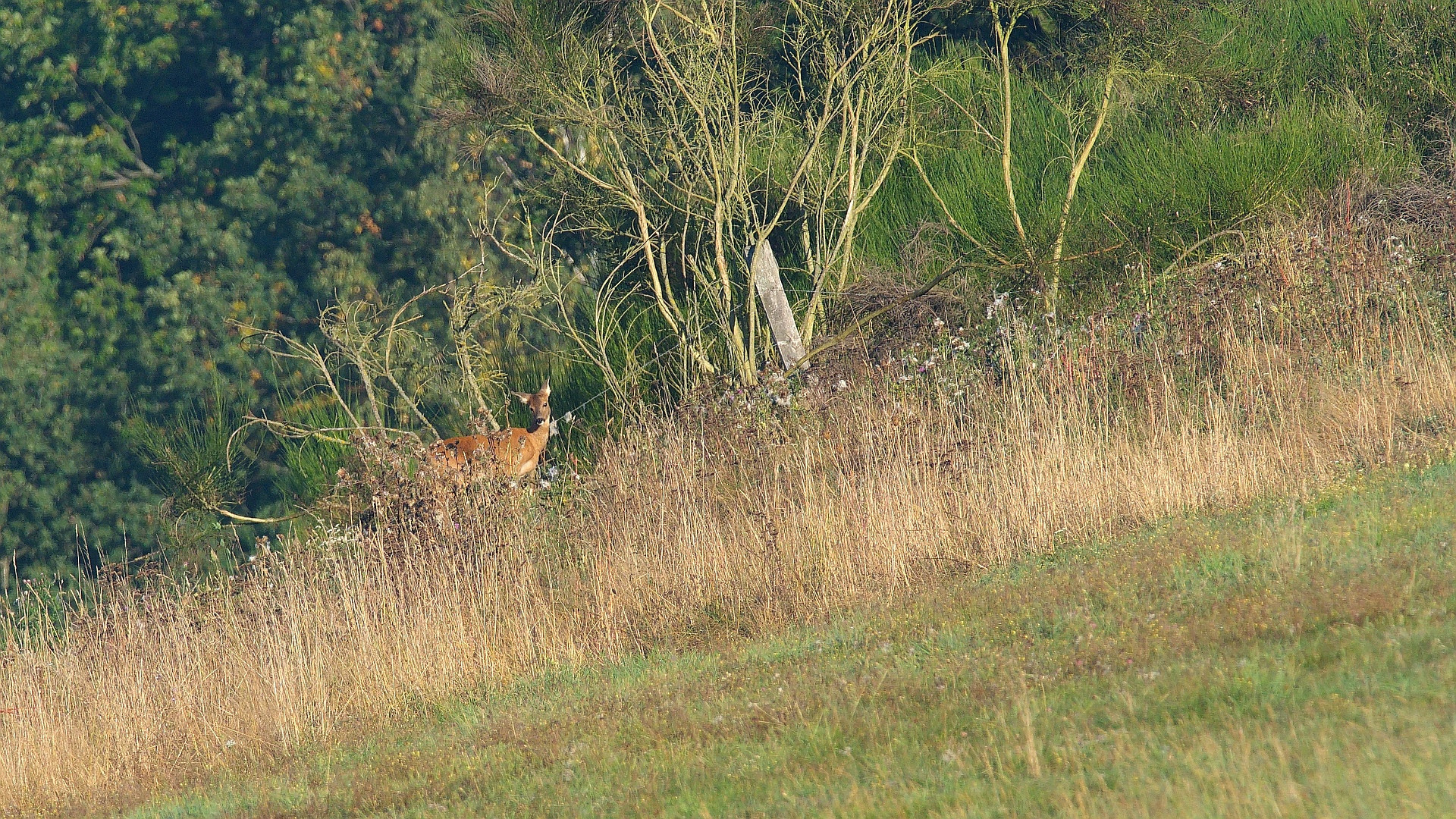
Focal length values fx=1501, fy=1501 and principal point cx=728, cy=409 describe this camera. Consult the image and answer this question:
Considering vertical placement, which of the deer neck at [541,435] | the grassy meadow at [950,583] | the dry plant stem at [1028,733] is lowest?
the deer neck at [541,435]

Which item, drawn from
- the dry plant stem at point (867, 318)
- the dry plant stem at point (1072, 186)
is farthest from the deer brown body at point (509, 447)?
the dry plant stem at point (1072, 186)

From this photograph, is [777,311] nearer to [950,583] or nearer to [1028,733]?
[950,583]

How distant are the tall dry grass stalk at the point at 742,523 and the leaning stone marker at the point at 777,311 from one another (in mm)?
1611

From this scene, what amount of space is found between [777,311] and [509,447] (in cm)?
254

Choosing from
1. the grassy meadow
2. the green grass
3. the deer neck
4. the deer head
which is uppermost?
the green grass

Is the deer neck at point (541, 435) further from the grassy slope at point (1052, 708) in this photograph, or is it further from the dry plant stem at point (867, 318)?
the grassy slope at point (1052, 708)

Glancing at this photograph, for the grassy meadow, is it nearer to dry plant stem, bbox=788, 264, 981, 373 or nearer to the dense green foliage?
dry plant stem, bbox=788, 264, 981, 373

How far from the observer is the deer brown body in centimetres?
1011

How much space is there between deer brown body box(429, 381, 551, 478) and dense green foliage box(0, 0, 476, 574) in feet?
24.4

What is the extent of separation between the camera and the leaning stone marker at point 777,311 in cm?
1180

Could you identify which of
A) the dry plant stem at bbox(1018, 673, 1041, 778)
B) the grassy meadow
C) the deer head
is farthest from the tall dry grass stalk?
the deer head

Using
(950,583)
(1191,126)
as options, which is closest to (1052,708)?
(950,583)

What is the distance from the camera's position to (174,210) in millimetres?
22406

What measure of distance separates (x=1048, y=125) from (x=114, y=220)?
15272mm
